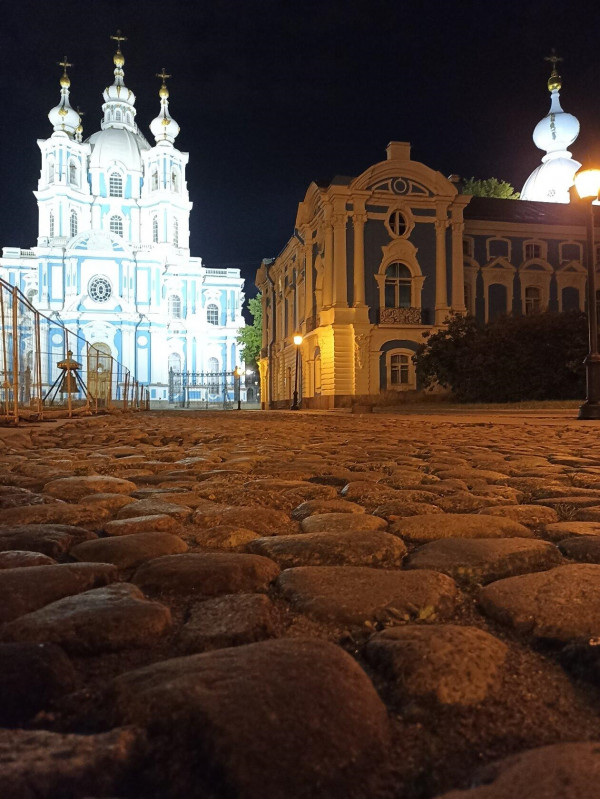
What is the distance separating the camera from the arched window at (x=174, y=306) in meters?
60.3

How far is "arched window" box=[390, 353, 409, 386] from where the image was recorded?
28438 millimetres

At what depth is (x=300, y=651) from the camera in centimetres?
109

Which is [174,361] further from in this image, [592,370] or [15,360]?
[15,360]

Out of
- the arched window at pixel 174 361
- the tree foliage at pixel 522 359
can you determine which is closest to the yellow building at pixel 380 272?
the tree foliage at pixel 522 359

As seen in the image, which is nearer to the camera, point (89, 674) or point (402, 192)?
point (89, 674)

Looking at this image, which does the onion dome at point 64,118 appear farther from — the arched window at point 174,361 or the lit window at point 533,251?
the lit window at point 533,251

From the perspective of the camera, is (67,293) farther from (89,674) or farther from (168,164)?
(89,674)

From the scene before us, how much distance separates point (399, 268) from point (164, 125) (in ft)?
145

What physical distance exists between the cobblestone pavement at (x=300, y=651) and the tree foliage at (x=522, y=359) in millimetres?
18983

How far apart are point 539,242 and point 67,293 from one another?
39638 millimetres

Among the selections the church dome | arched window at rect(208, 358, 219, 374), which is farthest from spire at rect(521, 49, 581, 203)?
the church dome

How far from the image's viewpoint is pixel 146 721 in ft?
2.91

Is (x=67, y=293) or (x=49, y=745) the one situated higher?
(x=67, y=293)

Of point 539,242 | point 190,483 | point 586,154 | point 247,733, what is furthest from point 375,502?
point 539,242
